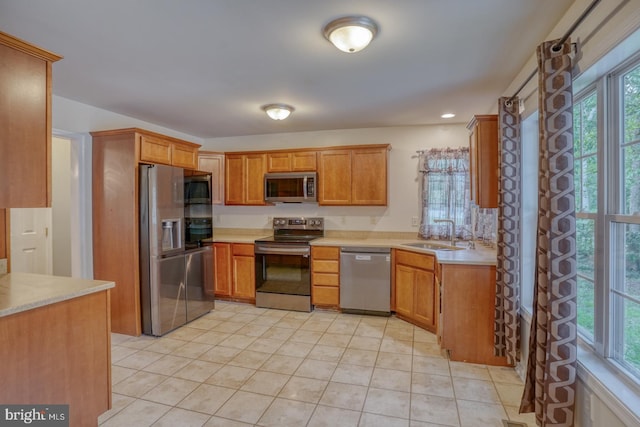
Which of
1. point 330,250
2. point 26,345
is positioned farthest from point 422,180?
point 26,345

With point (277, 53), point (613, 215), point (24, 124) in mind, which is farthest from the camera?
point (277, 53)

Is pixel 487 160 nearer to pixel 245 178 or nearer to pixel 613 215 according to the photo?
pixel 613 215

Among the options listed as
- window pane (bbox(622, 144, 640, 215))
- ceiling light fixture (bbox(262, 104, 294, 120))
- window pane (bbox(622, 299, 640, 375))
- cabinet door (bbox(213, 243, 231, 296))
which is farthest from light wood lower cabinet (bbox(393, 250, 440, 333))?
cabinet door (bbox(213, 243, 231, 296))

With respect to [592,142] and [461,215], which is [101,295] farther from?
[461,215]

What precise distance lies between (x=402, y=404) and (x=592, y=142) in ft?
6.45

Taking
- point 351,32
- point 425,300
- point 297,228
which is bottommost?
point 425,300

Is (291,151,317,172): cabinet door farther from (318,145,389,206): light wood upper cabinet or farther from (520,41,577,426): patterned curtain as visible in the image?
(520,41,577,426): patterned curtain

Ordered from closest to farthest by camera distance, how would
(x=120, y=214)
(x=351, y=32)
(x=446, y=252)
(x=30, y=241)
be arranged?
(x=351, y=32), (x=446, y=252), (x=120, y=214), (x=30, y=241)

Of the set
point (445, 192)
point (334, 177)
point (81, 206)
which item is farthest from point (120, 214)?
point (445, 192)

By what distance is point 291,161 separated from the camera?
4484mm

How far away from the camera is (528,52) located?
2.28 metres

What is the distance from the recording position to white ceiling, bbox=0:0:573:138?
1.78 m

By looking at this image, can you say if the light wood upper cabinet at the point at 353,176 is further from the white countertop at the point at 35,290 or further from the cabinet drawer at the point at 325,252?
the white countertop at the point at 35,290

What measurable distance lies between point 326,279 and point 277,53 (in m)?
2.71
